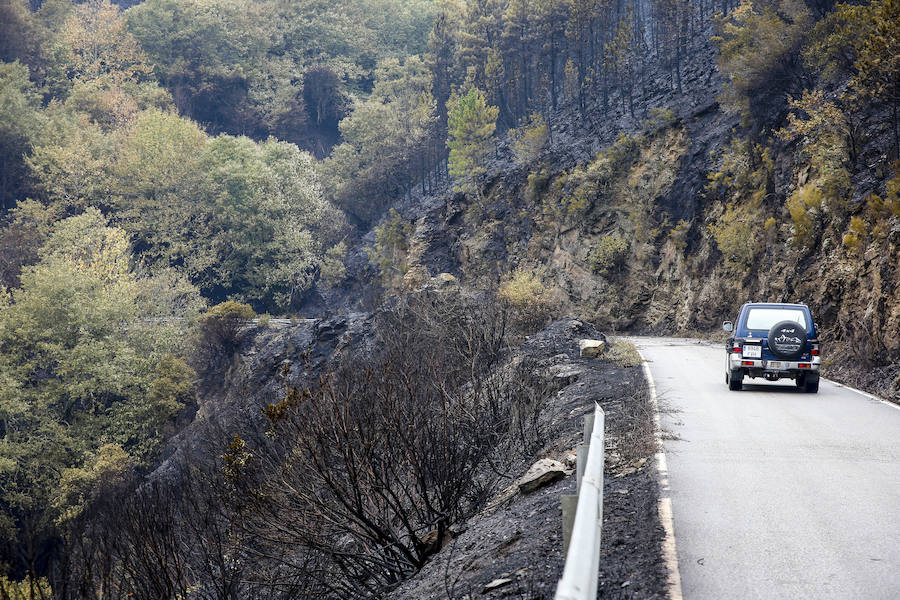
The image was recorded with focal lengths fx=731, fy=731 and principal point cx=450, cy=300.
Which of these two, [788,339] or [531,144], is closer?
[788,339]

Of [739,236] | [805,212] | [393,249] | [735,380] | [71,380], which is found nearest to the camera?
[735,380]

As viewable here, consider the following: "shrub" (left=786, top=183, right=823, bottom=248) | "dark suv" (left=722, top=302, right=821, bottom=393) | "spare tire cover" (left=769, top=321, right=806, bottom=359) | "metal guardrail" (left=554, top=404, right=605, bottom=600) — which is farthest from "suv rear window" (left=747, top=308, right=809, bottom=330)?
"shrub" (left=786, top=183, right=823, bottom=248)

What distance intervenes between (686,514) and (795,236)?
75.3ft

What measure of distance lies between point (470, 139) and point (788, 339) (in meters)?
42.8

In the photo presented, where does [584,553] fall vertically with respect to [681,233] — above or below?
below

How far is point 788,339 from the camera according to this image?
1379 cm

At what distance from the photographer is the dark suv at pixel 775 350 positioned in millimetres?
13797

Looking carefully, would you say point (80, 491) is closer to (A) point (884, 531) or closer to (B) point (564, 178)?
(B) point (564, 178)

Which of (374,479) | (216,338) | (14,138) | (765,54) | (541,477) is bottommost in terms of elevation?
(216,338)

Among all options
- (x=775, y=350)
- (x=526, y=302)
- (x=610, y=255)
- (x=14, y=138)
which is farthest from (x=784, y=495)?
(x=14, y=138)

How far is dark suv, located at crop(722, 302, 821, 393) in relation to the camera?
543 inches

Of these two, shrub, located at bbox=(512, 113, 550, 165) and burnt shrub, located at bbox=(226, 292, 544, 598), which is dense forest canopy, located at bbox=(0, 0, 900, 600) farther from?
burnt shrub, located at bbox=(226, 292, 544, 598)

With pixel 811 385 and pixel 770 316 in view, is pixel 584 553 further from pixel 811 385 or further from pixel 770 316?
pixel 770 316

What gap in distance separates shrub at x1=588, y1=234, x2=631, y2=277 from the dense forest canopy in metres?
0.15
